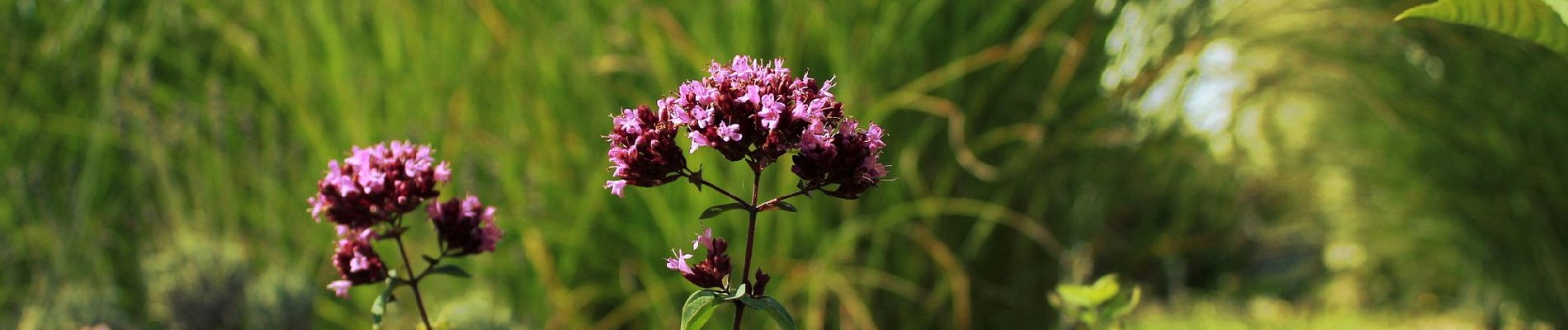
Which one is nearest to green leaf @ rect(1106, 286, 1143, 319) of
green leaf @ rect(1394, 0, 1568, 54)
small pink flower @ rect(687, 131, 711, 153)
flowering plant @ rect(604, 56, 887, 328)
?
green leaf @ rect(1394, 0, 1568, 54)

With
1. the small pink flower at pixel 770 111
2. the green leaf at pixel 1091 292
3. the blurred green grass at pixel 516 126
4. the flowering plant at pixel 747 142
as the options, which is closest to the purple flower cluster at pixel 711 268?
the flowering plant at pixel 747 142

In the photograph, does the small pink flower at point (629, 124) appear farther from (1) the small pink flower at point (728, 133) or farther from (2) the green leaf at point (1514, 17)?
(2) the green leaf at point (1514, 17)

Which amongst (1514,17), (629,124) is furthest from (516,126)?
(1514,17)

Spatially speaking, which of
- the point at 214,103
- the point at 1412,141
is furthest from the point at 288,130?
the point at 1412,141

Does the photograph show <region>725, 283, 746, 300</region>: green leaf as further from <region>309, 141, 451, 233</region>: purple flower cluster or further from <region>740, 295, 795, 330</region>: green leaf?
<region>309, 141, 451, 233</region>: purple flower cluster

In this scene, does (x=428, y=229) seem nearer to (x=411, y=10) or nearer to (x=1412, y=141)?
(x=411, y=10)

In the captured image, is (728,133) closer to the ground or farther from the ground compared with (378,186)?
closer to the ground

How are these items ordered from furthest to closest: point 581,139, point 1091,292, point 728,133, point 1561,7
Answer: point 581,139, point 1091,292, point 1561,7, point 728,133

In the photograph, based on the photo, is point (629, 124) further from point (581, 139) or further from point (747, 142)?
point (581, 139)
